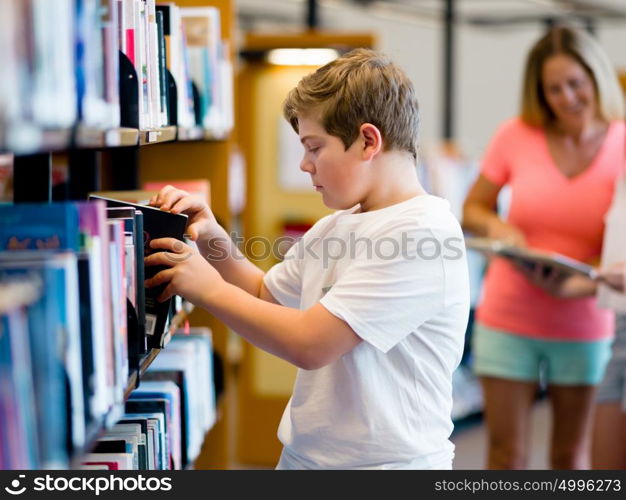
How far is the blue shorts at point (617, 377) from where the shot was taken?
9.29 feet

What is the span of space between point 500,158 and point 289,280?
4.67 feet

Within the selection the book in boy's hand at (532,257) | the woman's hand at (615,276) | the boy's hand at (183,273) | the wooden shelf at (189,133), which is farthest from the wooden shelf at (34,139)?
the woman's hand at (615,276)

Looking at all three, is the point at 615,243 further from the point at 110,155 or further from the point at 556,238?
the point at 110,155

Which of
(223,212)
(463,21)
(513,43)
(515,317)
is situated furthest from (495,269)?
(513,43)

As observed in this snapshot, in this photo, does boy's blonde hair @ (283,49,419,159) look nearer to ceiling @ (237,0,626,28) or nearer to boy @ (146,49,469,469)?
boy @ (146,49,469,469)

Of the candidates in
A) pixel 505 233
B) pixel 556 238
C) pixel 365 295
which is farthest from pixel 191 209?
pixel 556 238

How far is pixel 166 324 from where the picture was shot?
1.87 m

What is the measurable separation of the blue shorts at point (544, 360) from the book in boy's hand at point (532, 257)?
0.83 feet

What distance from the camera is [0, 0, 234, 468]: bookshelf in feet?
3.90

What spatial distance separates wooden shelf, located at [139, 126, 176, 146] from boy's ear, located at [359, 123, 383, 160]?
1.37 ft

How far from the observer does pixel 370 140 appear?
1678 millimetres

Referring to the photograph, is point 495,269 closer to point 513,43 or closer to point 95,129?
point 95,129

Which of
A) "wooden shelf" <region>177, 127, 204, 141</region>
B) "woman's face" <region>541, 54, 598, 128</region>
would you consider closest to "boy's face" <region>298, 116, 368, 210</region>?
"wooden shelf" <region>177, 127, 204, 141</region>

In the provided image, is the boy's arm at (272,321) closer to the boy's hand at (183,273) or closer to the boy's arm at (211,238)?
the boy's hand at (183,273)
